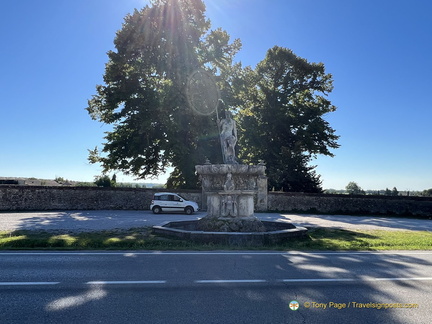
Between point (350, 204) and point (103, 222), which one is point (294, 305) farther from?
point (350, 204)

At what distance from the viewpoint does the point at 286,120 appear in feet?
116

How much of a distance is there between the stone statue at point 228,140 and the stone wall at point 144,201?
14500mm

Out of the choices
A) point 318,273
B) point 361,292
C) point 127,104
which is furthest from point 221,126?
point 127,104

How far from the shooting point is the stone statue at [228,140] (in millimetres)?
12188

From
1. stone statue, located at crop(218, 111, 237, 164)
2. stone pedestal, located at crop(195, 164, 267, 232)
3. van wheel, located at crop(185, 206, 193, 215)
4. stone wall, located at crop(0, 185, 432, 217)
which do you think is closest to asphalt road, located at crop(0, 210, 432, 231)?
van wheel, located at crop(185, 206, 193, 215)

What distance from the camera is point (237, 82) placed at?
98.8 feet

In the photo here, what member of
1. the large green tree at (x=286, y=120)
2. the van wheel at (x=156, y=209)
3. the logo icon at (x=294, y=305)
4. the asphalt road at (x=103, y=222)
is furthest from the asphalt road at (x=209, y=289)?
the large green tree at (x=286, y=120)

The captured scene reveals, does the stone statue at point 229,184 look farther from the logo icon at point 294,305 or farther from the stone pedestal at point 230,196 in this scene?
the logo icon at point 294,305

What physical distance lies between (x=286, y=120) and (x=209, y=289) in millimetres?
32235

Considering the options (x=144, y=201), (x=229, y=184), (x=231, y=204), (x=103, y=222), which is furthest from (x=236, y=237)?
(x=144, y=201)

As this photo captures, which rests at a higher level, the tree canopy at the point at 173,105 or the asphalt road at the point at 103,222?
the tree canopy at the point at 173,105

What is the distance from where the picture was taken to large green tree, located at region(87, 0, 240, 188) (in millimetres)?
26438

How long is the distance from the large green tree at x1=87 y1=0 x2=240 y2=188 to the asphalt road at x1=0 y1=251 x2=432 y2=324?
64.8ft

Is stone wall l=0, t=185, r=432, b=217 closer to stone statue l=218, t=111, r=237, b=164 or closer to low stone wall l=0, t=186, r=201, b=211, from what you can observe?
low stone wall l=0, t=186, r=201, b=211
